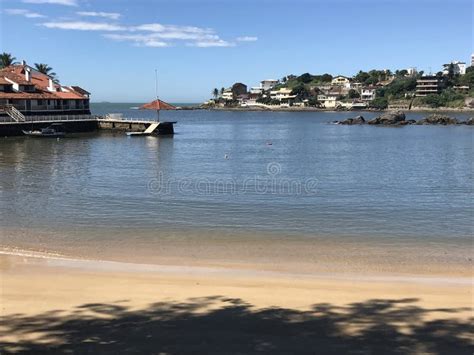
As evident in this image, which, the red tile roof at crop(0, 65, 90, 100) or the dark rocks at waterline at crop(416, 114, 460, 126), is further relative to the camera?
the dark rocks at waterline at crop(416, 114, 460, 126)

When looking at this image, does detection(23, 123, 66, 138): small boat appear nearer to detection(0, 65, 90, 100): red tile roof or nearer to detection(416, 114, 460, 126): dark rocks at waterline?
detection(0, 65, 90, 100): red tile roof

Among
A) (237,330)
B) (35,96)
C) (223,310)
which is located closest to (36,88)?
(35,96)

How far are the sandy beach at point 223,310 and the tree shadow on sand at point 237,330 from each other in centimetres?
2

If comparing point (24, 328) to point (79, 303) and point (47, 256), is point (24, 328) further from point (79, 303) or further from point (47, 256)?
point (47, 256)

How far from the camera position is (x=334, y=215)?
20.7 m

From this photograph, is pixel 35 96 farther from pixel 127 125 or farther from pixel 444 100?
pixel 444 100

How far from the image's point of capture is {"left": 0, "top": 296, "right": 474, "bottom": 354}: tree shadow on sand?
24.1ft

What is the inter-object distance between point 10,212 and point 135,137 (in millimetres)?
49791

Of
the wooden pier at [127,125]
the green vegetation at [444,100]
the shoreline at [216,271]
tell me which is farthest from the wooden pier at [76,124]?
the green vegetation at [444,100]

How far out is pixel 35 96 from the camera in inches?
2918

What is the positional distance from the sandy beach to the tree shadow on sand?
0.05 ft

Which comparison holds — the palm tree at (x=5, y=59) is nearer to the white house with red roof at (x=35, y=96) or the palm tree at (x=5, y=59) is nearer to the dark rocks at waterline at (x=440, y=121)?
the white house with red roof at (x=35, y=96)

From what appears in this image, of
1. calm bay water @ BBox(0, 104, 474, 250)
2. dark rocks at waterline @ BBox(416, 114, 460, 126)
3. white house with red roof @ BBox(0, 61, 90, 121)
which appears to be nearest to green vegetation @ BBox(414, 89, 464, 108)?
dark rocks at waterline @ BBox(416, 114, 460, 126)
